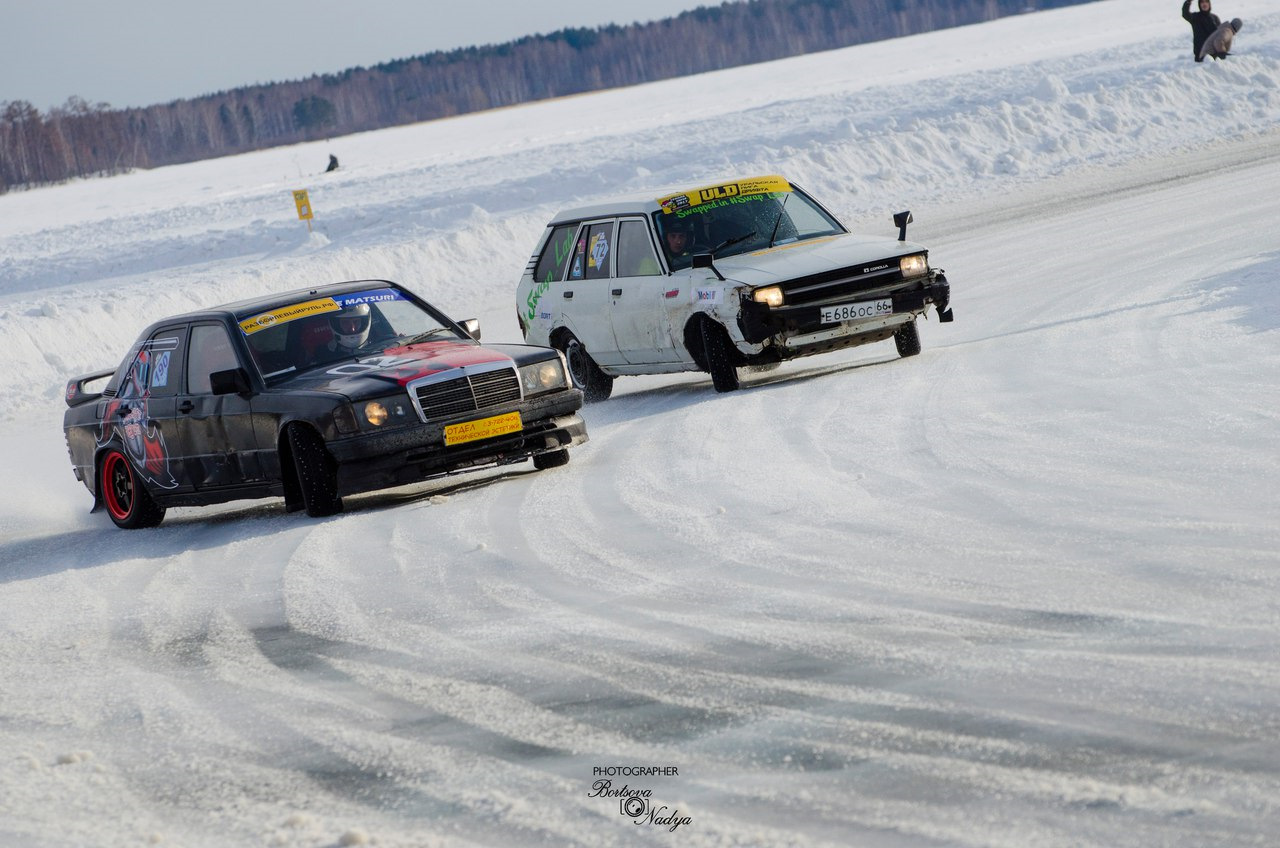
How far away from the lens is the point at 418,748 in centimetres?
470

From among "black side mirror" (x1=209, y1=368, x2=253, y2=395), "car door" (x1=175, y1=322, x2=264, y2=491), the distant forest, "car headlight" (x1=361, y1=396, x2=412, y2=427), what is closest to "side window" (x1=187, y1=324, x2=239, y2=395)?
"car door" (x1=175, y1=322, x2=264, y2=491)

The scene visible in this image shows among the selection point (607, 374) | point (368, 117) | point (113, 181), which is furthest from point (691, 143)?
point (368, 117)

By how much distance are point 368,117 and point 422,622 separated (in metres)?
172

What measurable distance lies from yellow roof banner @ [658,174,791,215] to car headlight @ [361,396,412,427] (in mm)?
3847

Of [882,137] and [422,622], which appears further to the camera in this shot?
[882,137]

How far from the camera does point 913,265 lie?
37.6ft

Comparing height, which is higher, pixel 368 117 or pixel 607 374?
pixel 368 117

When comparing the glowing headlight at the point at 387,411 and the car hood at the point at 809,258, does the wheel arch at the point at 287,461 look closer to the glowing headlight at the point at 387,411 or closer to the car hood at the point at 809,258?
the glowing headlight at the point at 387,411

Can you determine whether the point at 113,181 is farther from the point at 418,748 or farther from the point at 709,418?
the point at 418,748

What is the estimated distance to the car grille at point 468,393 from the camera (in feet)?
30.0

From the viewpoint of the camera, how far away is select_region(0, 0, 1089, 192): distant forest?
162875mm

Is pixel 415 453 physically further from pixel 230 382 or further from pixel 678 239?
pixel 678 239

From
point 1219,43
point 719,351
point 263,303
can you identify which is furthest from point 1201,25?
point 263,303

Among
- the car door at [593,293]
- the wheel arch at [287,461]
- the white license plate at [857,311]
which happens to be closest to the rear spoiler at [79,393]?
the wheel arch at [287,461]
